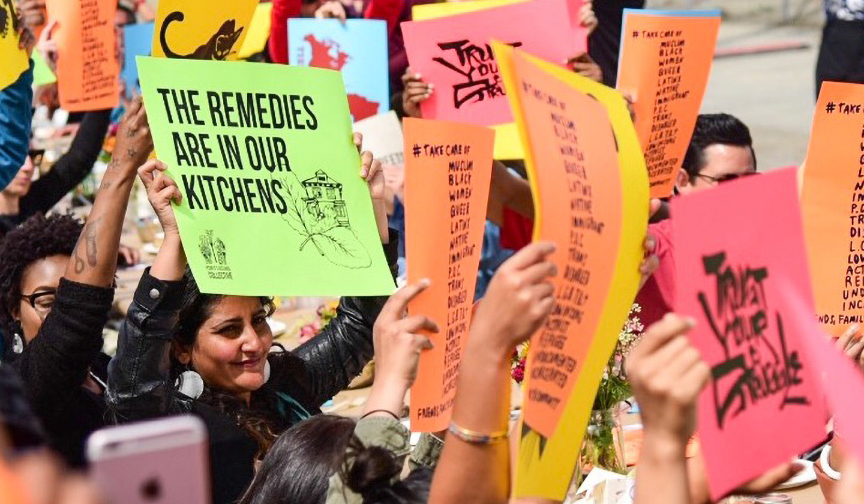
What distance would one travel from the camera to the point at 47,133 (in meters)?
8.69

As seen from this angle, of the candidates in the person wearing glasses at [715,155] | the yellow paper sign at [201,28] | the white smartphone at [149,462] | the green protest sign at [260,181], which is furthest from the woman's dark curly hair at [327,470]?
the person wearing glasses at [715,155]

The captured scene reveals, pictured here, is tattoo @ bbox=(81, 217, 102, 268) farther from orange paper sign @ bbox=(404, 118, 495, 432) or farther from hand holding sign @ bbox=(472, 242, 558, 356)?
hand holding sign @ bbox=(472, 242, 558, 356)

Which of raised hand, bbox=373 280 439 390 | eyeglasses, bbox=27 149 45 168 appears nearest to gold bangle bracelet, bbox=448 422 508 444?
raised hand, bbox=373 280 439 390

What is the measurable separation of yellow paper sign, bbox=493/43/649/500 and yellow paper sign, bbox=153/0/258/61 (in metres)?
1.54

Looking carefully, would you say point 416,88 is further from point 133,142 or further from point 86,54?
point 86,54

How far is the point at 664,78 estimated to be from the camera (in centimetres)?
390

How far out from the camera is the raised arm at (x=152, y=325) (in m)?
2.91

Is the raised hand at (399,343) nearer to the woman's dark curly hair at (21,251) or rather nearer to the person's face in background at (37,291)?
the person's face in background at (37,291)

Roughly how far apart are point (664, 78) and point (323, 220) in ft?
4.49

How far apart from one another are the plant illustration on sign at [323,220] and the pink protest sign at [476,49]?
1.21m

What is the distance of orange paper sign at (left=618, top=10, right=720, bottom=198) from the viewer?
3846 mm

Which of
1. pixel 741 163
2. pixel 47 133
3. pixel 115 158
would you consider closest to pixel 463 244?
pixel 115 158

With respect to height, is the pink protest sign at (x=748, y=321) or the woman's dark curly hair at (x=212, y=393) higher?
the pink protest sign at (x=748, y=321)

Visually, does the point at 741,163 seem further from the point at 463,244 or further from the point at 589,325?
the point at 589,325
